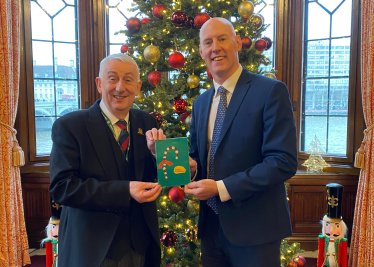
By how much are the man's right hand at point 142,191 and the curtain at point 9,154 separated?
2201 mm

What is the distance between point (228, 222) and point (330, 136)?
2706 mm

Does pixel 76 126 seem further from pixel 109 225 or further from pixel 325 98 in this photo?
pixel 325 98

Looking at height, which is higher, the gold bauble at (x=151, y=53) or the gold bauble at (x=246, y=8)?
the gold bauble at (x=246, y=8)

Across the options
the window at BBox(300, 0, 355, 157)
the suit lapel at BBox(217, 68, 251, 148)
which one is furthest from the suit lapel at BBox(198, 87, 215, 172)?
the window at BBox(300, 0, 355, 157)

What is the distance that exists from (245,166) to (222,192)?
6.6 inches

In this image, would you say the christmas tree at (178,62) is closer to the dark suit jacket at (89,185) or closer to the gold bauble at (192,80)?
the gold bauble at (192,80)

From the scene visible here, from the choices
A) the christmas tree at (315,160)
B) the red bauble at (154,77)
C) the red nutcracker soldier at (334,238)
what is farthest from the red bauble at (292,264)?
the red bauble at (154,77)

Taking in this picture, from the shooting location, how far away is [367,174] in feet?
9.45

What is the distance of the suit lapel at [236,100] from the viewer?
1416mm

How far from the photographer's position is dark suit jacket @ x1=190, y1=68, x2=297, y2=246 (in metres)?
1.32

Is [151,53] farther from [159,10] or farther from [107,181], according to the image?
[107,181]

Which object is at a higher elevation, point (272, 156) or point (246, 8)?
point (246, 8)

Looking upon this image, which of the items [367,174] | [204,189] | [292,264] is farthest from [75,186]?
[367,174]

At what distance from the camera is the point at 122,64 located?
4.39 feet
